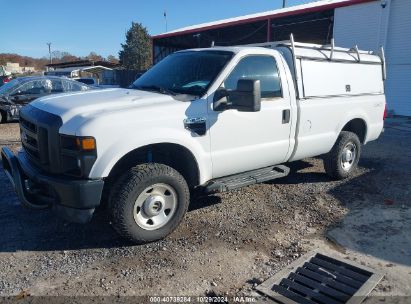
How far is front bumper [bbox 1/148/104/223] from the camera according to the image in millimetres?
3375

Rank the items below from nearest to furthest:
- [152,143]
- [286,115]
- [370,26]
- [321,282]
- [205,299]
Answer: [205,299]
[321,282]
[152,143]
[286,115]
[370,26]

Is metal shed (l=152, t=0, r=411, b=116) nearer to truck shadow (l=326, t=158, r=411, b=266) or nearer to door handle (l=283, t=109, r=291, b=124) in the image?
truck shadow (l=326, t=158, r=411, b=266)

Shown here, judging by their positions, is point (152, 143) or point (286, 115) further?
point (286, 115)

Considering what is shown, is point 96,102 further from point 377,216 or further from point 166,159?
point 377,216

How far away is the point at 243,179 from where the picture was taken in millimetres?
4496

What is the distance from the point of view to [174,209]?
13.1 ft

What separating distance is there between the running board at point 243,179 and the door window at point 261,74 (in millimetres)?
968

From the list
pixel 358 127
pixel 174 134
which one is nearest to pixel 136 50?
pixel 358 127

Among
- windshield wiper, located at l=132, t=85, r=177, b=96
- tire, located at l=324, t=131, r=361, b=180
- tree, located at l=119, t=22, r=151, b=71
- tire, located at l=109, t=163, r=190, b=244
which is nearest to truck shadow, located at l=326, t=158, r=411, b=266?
tire, located at l=324, t=131, r=361, b=180

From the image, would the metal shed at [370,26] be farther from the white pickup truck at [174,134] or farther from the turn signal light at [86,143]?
the turn signal light at [86,143]

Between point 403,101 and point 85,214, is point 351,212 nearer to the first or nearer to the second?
point 85,214

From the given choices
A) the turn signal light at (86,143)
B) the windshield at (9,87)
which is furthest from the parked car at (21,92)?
the turn signal light at (86,143)

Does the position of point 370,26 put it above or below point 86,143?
above

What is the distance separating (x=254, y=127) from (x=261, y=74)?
69 cm
